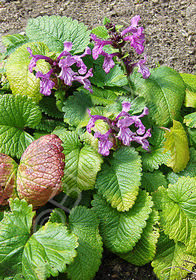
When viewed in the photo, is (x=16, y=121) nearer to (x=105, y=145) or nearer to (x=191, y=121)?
(x=105, y=145)

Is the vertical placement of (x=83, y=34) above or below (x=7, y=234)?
above

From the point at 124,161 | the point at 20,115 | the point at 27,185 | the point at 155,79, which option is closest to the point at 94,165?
the point at 124,161

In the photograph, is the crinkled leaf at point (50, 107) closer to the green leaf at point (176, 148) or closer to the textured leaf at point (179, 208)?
the green leaf at point (176, 148)

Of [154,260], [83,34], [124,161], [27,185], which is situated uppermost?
[83,34]

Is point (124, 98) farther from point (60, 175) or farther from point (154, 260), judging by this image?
point (154, 260)

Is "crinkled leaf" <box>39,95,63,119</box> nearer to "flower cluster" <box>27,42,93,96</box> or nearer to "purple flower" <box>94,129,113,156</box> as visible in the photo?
"flower cluster" <box>27,42,93,96</box>

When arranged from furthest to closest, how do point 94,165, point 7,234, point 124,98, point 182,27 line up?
1. point 182,27
2. point 124,98
3. point 94,165
4. point 7,234

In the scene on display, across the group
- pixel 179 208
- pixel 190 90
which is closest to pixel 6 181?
pixel 179 208
